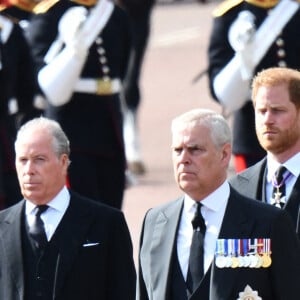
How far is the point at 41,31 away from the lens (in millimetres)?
9906

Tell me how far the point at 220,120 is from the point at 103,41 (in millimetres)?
3437

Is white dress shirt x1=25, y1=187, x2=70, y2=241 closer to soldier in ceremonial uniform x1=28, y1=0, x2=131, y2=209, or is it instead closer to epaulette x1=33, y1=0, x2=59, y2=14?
soldier in ceremonial uniform x1=28, y1=0, x2=131, y2=209

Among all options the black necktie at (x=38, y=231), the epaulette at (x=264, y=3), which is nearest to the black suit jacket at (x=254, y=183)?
the black necktie at (x=38, y=231)

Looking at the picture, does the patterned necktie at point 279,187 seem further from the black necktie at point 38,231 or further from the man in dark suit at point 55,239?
the black necktie at point 38,231

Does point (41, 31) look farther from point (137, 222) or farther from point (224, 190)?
point (224, 190)

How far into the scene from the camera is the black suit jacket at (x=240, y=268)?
6547 millimetres

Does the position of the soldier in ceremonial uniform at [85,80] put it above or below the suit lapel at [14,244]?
above

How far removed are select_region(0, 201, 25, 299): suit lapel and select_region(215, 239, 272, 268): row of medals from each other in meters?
0.81

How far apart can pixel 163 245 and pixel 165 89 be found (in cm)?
1128

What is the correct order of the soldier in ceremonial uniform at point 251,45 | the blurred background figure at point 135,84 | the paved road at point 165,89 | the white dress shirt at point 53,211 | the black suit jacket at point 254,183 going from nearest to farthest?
the white dress shirt at point 53,211 → the black suit jacket at point 254,183 → the soldier in ceremonial uniform at point 251,45 → the paved road at point 165,89 → the blurred background figure at point 135,84

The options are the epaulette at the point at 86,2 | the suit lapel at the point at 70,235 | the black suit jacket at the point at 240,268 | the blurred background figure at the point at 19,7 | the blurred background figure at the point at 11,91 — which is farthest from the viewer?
the blurred background figure at the point at 19,7

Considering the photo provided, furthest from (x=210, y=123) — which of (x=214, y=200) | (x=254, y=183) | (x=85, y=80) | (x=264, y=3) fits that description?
(x=85, y=80)

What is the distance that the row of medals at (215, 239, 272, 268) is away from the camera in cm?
655

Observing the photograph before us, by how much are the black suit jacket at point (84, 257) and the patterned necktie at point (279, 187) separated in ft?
2.44
